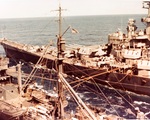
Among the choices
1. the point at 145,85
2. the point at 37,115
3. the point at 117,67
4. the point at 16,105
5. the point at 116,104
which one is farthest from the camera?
the point at 117,67

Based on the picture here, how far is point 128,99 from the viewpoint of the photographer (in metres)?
32.9

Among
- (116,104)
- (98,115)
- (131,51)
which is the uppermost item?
(131,51)

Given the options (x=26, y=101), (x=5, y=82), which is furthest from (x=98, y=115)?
(x=5, y=82)

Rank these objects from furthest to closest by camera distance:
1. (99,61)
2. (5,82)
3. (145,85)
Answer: (99,61) < (145,85) < (5,82)

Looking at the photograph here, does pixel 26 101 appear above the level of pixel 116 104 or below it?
above

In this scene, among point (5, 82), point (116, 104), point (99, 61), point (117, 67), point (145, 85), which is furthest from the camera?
point (99, 61)

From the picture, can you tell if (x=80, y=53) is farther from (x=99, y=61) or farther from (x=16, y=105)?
(x=16, y=105)

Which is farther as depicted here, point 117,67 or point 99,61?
point 99,61

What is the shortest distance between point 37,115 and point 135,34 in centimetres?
2648

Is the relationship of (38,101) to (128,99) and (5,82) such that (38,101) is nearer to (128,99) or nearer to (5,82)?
(5,82)

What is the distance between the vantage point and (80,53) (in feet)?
143

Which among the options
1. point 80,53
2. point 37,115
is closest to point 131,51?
point 80,53

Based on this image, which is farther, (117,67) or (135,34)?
(135,34)

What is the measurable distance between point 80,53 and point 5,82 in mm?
17339
